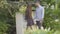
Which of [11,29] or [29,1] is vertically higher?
[29,1]

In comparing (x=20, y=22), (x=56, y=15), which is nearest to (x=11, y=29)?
(x=20, y=22)

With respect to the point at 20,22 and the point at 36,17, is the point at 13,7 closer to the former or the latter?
the point at 20,22

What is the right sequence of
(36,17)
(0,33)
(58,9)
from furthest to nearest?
1. (0,33)
2. (36,17)
3. (58,9)

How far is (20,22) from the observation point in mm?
4645

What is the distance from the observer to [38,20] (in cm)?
409

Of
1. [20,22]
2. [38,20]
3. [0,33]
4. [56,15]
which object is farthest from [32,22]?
[56,15]

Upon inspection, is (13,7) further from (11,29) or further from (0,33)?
(0,33)

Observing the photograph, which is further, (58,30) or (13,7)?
(13,7)

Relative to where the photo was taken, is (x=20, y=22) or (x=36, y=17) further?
(x=20, y=22)

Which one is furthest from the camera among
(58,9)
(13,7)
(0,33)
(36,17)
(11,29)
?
(13,7)

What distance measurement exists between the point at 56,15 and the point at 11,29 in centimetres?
442

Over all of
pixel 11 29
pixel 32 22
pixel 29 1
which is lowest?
pixel 11 29

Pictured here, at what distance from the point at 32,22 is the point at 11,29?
3.40ft

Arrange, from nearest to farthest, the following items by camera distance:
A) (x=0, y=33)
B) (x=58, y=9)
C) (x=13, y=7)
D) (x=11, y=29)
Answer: (x=58, y=9)
(x=0, y=33)
(x=11, y=29)
(x=13, y=7)
